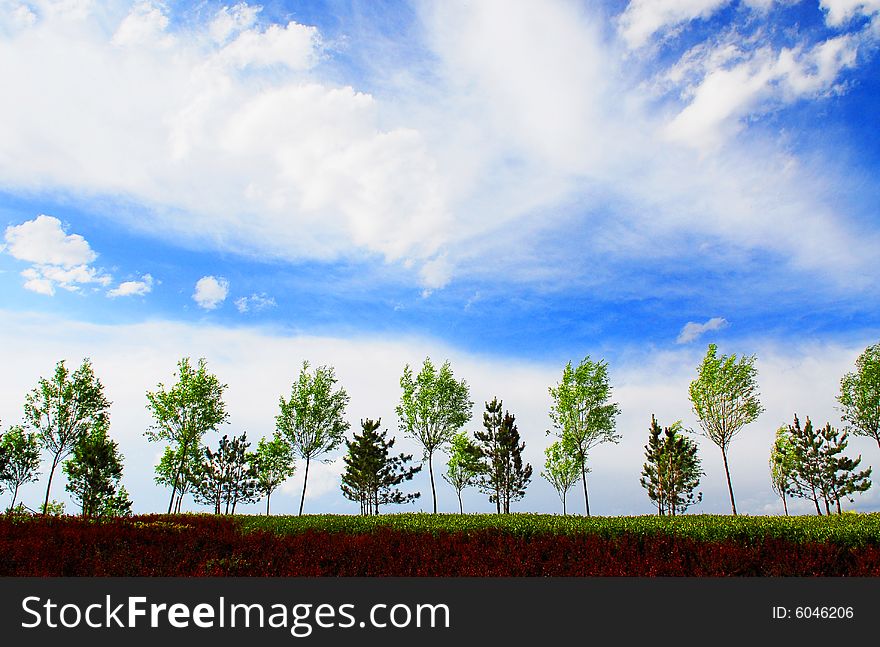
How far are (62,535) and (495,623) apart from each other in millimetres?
9584

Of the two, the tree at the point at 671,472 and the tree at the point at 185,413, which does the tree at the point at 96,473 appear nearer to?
the tree at the point at 185,413

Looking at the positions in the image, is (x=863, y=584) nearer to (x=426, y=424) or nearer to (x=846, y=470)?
(x=426, y=424)

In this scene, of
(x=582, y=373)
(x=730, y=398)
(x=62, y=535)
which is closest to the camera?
(x=62, y=535)

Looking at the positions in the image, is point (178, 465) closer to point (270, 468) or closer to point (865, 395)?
point (270, 468)

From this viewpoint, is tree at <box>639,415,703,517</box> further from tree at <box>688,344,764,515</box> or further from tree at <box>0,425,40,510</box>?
tree at <box>0,425,40,510</box>

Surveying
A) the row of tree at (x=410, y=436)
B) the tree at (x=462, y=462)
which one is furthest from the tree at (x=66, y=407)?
the tree at (x=462, y=462)

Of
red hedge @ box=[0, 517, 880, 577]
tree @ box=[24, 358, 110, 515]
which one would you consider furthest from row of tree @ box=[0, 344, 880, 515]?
red hedge @ box=[0, 517, 880, 577]

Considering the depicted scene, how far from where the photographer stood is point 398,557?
921 centimetres

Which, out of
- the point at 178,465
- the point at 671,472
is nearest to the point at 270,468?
the point at 178,465

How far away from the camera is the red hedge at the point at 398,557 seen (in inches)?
320

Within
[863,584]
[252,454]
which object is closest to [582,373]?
[252,454]

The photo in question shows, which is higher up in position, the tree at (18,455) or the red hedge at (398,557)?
the tree at (18,455)

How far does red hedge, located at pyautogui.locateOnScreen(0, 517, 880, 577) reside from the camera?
813 cm

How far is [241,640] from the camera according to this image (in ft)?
17.7
